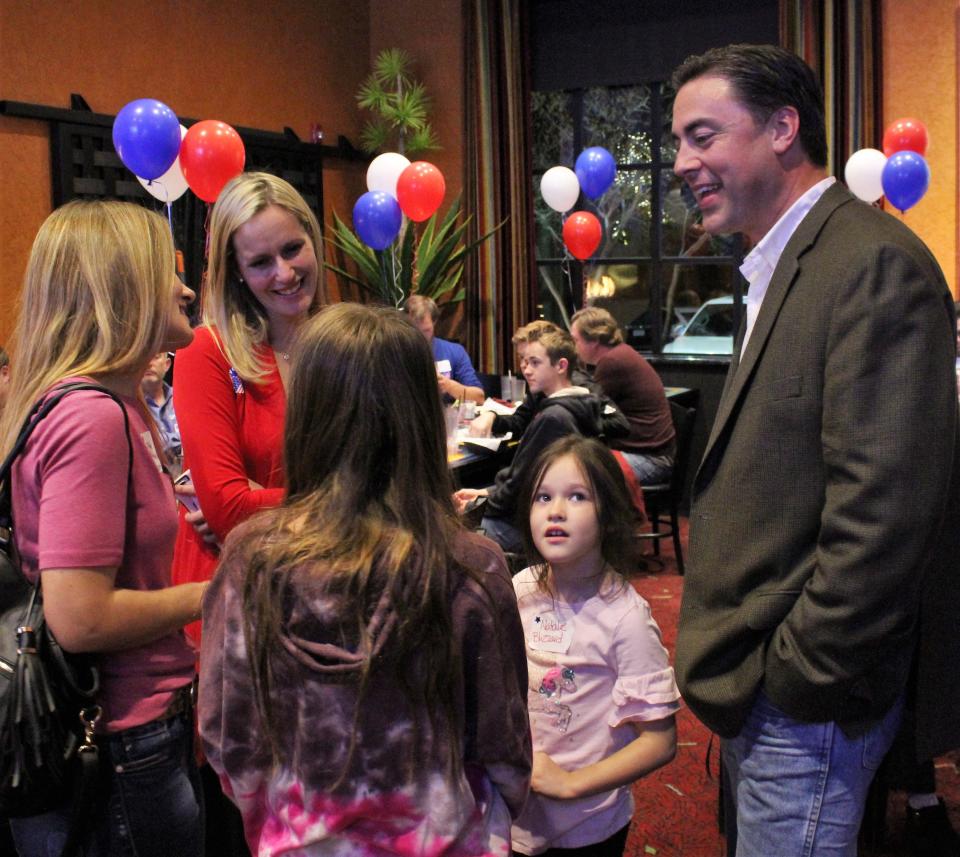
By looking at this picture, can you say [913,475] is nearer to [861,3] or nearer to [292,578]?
[292,578]

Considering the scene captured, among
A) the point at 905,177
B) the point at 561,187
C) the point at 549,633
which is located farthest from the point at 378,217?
the point at 549,633

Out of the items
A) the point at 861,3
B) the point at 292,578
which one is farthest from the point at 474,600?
the point at 861,3

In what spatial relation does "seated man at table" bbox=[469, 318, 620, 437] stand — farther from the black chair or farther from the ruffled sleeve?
the ruffled sleeve

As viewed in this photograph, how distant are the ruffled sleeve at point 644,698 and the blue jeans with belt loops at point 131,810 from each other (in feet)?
2.23

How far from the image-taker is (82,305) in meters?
1.39

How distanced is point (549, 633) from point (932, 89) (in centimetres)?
546

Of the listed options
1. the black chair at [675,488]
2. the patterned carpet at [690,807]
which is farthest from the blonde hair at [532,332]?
the patterned carpet at [690,807]

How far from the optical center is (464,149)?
7484 mm

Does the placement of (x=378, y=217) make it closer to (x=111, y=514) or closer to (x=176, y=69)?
(x=176, y=69)

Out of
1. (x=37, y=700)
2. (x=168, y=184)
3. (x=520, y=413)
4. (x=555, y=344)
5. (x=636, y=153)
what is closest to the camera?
(x=37, y=700)

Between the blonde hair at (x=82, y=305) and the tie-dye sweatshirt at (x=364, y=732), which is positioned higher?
the blonde hair at (x=82, y=305)

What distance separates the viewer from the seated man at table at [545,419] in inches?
143

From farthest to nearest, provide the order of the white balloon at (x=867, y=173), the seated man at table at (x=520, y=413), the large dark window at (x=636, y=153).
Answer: the large dark window at (x=636, y=153) → the white balloon at (x=867, y=173) → the seated man at table at (x=520, y=413)

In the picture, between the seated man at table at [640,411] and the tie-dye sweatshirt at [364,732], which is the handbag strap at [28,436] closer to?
the tie-dye sweatshirt at [364,732]
